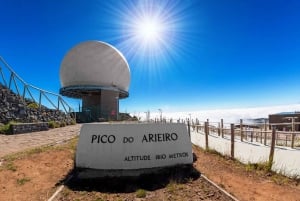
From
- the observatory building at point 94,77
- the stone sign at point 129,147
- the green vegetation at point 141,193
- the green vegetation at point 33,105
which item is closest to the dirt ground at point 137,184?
the green vegetation at point 141,193

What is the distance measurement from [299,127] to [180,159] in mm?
33764

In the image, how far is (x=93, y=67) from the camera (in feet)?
116

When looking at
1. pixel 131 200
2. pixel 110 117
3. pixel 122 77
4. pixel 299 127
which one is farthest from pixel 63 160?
pixel 299 127

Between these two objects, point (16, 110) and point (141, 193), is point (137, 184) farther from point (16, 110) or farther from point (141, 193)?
point (16, 110)

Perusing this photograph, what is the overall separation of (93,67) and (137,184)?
30677 millimetres

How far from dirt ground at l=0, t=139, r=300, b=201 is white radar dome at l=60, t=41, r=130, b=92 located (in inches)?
1096

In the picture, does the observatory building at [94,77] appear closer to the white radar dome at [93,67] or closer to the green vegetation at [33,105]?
the white radar dome at [93,67]

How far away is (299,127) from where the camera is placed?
34.7m

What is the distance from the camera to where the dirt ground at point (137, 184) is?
5465 mm

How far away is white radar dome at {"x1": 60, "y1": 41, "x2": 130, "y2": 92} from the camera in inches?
1384

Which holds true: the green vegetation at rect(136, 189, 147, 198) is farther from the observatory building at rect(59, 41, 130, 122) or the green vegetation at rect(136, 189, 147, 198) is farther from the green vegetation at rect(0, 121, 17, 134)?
the observatory building at rect(59, 41, 130, 122)

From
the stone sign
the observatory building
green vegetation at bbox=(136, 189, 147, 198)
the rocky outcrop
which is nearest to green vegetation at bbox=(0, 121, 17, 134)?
the rocky outcrop

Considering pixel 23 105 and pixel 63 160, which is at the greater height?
pixel 23 105

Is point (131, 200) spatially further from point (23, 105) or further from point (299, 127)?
point (299, 127)
